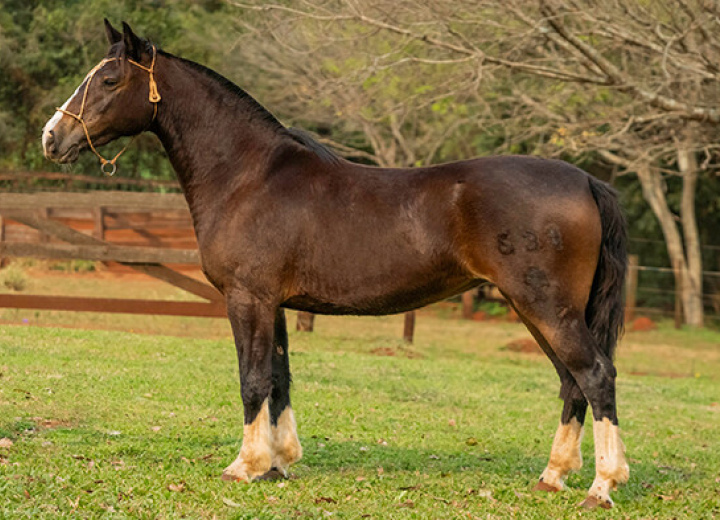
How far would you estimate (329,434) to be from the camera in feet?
25.2

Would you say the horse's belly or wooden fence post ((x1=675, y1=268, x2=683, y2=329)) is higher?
the horse's belly

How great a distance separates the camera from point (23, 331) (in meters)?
11.6

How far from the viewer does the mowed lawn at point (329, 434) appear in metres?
5.24

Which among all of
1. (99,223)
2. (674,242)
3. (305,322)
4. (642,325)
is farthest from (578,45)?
(674,242)

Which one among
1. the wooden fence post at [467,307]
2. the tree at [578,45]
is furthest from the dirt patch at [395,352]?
the wooden fence post at [467,307]

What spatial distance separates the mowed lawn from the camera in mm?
5238

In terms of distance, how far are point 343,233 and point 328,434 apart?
8.31ft

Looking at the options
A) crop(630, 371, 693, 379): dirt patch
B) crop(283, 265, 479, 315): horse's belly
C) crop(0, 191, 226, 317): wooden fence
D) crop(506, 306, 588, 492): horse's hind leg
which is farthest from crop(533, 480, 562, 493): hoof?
crop(630, 371, 693, 379): dirt patch

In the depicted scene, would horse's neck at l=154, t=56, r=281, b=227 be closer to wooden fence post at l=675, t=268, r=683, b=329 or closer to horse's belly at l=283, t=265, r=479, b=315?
horse's belly at l=283, t=265, r=479, b=315

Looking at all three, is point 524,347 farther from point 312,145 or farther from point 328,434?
point 312,145

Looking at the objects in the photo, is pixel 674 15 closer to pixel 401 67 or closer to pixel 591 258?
pixel 401 67

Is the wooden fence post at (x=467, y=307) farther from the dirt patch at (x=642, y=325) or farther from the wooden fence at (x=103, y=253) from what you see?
the wooden fence at (x=103, y=253)

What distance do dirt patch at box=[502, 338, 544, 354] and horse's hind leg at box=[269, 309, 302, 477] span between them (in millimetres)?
11214

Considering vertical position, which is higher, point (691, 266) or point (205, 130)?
point (205, 130)
